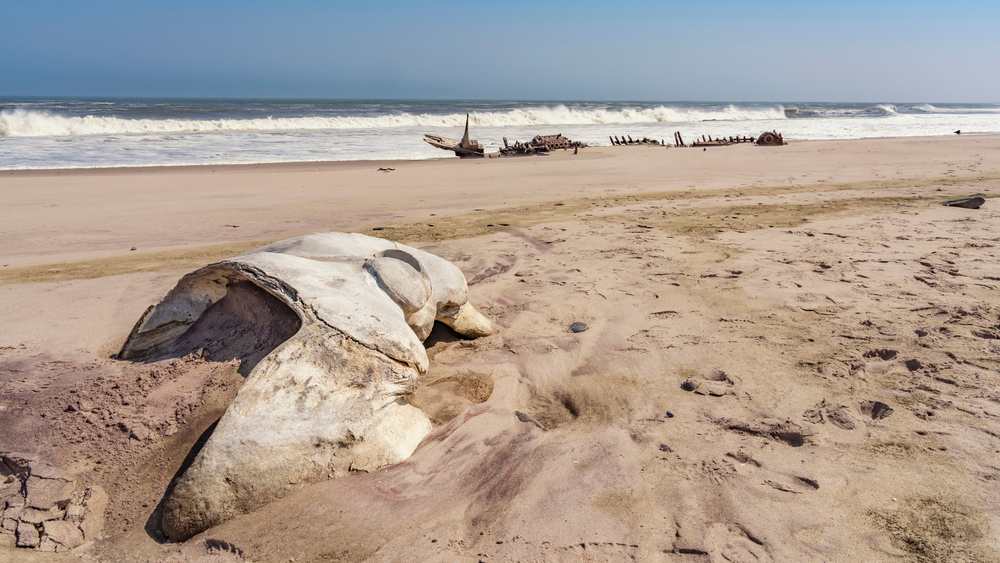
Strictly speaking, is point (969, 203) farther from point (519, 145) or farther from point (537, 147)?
point (519, 145)

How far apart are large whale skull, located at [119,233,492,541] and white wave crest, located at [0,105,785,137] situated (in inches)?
930

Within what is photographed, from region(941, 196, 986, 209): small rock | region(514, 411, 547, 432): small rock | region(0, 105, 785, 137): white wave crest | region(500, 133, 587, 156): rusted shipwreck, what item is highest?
region(0, 105, 785, 137): white wave crest

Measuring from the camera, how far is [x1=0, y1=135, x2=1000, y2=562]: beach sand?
1939 mm

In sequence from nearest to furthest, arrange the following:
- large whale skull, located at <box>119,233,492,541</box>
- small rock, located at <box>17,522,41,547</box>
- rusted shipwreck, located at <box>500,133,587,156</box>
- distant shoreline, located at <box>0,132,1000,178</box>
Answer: small rock, located at <box>17,522,41,547</box> < large whale skull, located at <box>119,233,492,541</box> < distant shoreline, located at <box>0,132,1000,178</box> < rusted shipwreck, located at <box>500,133,587,156</box>

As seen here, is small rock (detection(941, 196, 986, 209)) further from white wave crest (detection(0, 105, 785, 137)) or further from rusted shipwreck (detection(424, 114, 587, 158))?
white wave crest (detection(0, 105, 785, 137))

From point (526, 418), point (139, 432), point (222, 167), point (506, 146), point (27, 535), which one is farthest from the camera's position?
point (506, 146)

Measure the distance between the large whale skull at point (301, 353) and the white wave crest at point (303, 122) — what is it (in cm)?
2363

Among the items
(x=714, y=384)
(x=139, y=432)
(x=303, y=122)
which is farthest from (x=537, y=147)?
(x=139, y=432)

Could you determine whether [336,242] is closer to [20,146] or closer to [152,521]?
[152,521]

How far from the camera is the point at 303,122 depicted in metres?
27.9

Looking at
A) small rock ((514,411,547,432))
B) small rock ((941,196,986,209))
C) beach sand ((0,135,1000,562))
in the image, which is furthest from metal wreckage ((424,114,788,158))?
small rock ((514,411,547,432))

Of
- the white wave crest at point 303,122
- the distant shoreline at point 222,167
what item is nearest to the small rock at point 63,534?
the distant shoreline at point 222,167

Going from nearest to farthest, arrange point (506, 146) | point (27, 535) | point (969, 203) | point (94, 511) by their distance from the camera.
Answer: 1. point (27, 535)
2. point (94, 511)
3. point (969, 203)
4. point (506, 146)

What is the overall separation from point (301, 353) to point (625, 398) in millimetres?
1651
